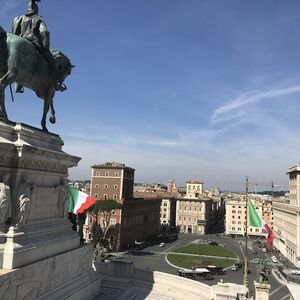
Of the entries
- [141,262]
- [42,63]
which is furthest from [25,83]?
[141,262]

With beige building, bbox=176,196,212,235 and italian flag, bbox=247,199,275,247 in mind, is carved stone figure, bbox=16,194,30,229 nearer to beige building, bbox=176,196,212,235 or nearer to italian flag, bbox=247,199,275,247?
italian flag, bbox=247,199,275,247

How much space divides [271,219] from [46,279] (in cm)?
9523

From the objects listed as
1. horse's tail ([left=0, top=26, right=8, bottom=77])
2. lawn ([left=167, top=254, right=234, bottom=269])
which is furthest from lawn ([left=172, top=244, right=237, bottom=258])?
horse's tail ([left=0, top=26, right=8, bottom=77])

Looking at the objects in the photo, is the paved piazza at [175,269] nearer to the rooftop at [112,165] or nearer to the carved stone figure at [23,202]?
the rooftop at [112,165]

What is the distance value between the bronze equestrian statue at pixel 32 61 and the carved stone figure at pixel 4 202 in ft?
7.00

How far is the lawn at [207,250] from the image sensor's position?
66.4m

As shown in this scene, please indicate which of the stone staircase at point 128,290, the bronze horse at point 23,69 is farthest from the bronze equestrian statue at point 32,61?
the stone staircase at point 128,290

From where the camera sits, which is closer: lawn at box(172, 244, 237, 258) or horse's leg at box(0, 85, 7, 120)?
horse's leg at box(0, 85, 7, 120)

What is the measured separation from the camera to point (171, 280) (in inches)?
695

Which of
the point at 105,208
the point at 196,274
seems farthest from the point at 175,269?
the point at 105,208

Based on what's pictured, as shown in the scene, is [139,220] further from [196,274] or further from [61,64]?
[61,64]

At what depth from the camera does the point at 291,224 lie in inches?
2554

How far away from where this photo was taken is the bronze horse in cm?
1155

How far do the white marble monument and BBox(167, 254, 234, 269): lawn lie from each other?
42.2 m
